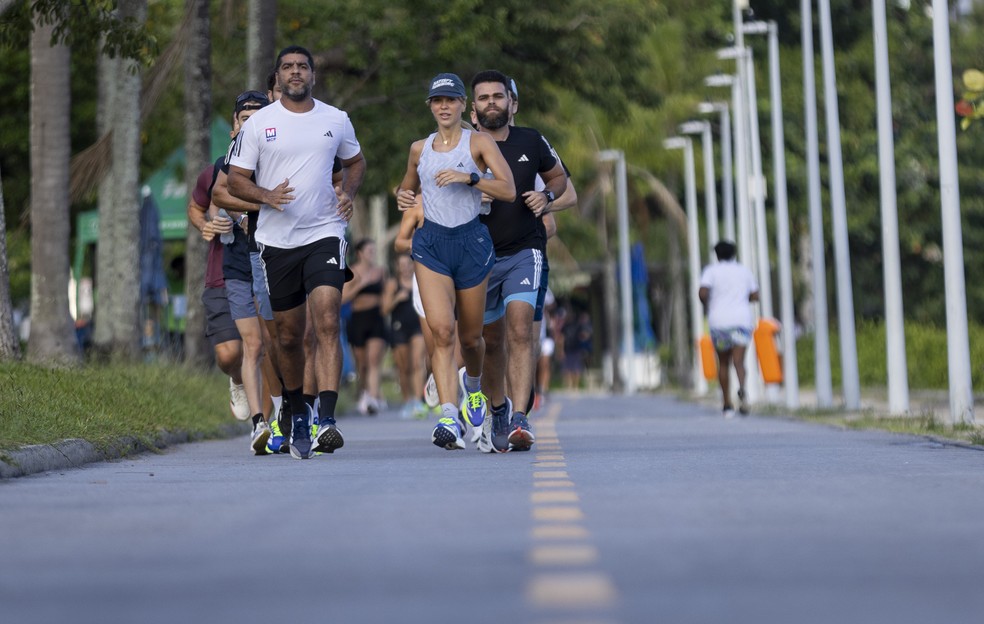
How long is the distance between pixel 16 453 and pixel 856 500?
474 cm

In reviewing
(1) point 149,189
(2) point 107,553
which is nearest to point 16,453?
(2) point 107,553

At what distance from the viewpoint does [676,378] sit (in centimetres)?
6500

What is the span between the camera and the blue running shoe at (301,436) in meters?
13.3

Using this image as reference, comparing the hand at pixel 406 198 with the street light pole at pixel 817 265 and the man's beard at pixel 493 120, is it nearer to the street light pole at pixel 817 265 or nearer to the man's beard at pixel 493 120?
the man's beard at pixel 493 120

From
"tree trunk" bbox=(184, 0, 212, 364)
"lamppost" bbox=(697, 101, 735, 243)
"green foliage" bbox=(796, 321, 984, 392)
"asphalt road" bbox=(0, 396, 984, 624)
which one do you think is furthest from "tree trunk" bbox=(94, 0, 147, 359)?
"lamppost" bbox=(697, 101, 735, 243)

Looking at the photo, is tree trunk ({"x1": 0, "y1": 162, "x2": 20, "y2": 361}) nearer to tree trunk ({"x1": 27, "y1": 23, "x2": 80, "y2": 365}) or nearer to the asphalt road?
tree trunk ({"x1": 27, "y1": 23, "x2": 80, "y2": 365})

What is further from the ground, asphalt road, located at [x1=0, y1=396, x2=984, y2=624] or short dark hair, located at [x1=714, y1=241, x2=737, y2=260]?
short dark hair, located at [x1=714, y1=241, x2=737, y2=260]

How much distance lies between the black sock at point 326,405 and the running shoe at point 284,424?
598 mm

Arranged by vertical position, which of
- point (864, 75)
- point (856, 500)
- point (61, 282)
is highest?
point (864, 75)

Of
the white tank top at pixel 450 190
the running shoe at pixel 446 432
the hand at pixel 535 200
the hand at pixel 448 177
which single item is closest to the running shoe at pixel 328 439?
the running shoe at pixel 446 432

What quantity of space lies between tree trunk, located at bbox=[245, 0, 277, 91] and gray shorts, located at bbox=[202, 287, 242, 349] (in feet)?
36.2

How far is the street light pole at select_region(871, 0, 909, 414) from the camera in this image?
926 inches

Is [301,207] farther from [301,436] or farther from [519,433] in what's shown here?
[519,433]

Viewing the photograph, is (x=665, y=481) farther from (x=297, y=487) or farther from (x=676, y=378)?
(x=676, y=378)
